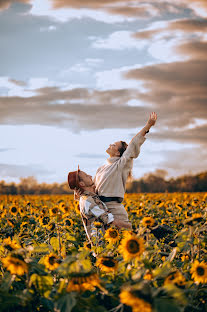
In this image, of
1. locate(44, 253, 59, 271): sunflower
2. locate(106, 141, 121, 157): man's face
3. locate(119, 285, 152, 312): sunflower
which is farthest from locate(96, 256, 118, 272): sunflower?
locate(106, 141, 121, 157): man's face

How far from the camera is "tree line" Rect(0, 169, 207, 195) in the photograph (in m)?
30.0

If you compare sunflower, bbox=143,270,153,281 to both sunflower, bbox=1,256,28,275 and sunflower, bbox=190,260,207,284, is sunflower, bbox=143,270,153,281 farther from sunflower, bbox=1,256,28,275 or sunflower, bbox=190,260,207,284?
sunflower, bbox=1,256,28,275

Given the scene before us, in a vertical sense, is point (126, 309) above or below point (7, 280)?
below

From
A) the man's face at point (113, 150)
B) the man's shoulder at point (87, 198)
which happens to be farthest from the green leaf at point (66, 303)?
the man's face at point (113, 150)

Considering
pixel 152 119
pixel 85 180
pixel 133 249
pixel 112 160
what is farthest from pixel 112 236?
pixel 152 119

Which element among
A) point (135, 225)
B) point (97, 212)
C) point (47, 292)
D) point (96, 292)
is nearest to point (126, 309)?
point (96, 292)

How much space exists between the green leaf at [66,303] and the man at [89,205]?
2.49 meters

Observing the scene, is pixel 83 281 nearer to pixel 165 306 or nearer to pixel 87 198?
pixel 165 306

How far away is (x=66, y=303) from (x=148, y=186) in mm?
28995

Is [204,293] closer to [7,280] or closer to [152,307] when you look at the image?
[152,307]

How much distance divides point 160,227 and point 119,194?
2.13 meters

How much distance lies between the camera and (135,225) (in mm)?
6891

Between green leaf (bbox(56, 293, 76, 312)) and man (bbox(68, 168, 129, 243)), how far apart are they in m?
2.49

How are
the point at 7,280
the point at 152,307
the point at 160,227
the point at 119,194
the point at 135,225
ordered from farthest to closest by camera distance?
the point at 135,225, the point at 119,194, the point at 160,227, the point at 7,280, the point at 152,307
